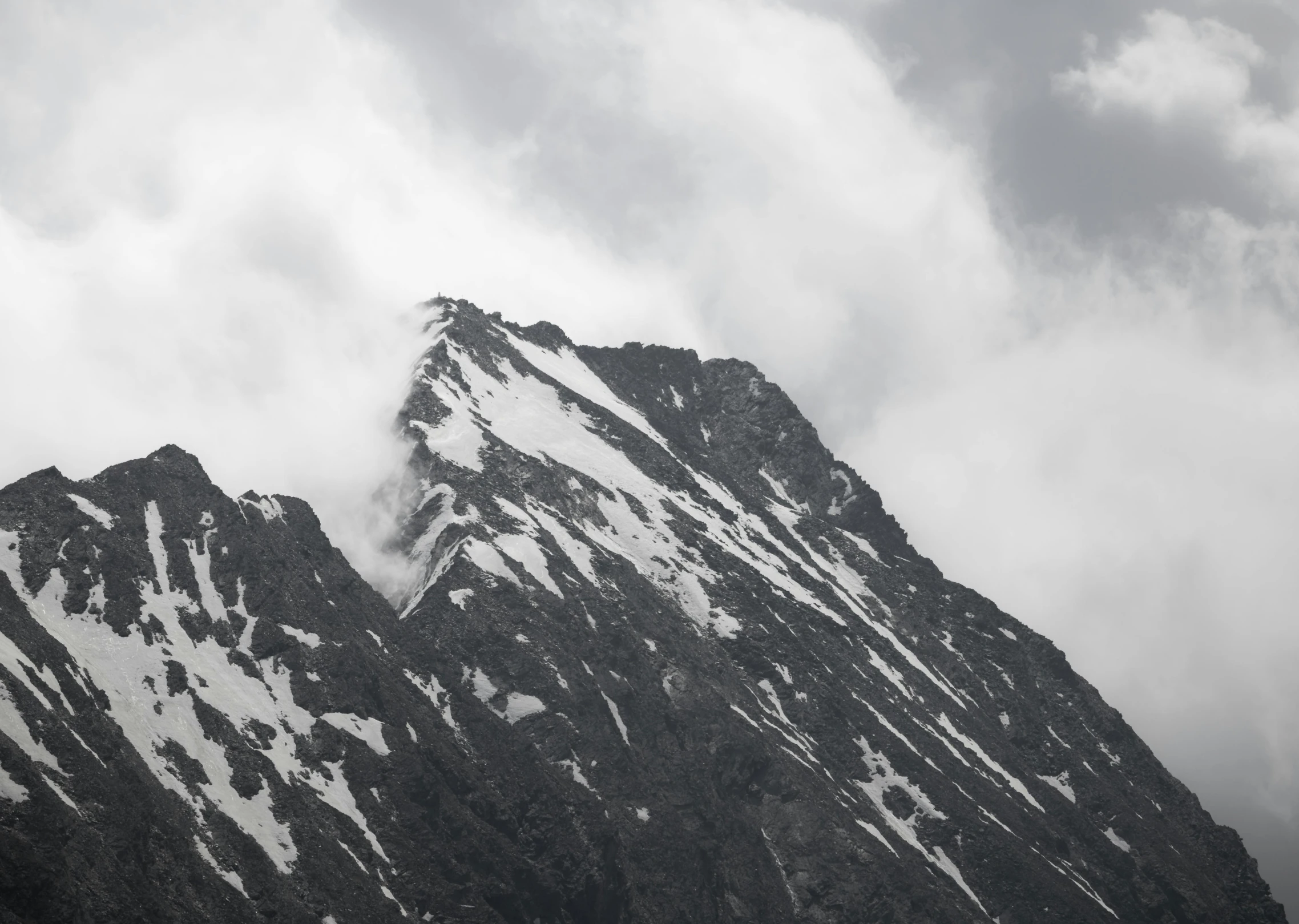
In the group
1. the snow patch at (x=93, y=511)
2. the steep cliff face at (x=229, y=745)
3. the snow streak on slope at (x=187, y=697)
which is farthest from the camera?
the snow patch at (x=93, y=511)

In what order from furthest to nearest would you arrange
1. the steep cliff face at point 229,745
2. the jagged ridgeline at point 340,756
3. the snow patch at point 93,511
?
the snow patch at point 93,511 < the jagged ridgeline at point 340,756 < the steep cliff face at point 229,745

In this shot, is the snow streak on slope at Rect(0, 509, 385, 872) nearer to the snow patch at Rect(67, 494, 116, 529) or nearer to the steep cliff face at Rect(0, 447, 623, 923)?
the steep cliff face at Rect(0, 447, 623, 923)

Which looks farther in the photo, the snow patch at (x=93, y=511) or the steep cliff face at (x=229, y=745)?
the snow patch at (x=93, y=511)

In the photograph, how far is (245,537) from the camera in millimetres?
174000

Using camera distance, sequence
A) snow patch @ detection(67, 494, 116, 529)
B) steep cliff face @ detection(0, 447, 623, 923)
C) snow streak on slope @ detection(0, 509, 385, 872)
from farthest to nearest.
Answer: snow patch @ detection(67, 494, 116, 529) → snow streak on slope @ detection(0, 509, 385, 872) → steep cliff face @ detection(0, 447, 623, 923)

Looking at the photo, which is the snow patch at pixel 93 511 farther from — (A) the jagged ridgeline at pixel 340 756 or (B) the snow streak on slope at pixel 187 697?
(B) the snow streak on slope at pixel 187 697

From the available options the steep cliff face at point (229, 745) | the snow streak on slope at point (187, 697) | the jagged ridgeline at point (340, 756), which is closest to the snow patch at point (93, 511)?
the steep cliff face at point (229, 745)

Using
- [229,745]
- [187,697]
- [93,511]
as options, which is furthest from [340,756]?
[93,511]

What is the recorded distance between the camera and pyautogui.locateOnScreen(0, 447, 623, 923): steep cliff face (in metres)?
115

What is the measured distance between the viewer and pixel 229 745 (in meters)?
140

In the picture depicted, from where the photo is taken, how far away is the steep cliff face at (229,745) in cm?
11531

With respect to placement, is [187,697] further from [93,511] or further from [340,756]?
[93,511]

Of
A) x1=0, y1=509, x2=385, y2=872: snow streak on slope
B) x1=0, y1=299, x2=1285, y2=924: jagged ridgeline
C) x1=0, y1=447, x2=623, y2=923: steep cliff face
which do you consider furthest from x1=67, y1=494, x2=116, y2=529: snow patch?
x1=0, y1=509, x2=385, y2=872: snow streak on slope

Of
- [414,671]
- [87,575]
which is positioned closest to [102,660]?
[87,575]
